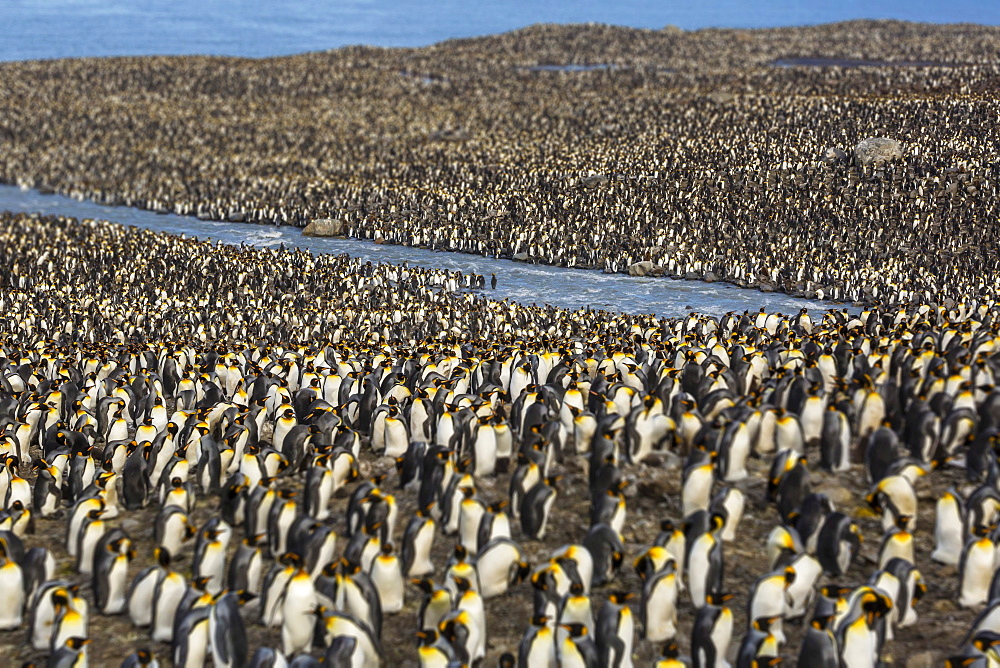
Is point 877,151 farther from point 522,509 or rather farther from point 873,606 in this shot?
point 873,606

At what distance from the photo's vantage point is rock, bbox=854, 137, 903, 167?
36.9 m

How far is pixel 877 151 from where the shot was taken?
122 ft

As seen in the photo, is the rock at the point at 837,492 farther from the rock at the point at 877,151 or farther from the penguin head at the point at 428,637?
the rock at the point at 877,151

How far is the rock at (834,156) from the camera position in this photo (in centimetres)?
3853

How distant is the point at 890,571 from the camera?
6.63m

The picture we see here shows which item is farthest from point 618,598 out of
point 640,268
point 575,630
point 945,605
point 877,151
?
point 877,151

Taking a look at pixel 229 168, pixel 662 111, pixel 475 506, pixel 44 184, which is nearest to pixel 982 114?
pixel 662 111

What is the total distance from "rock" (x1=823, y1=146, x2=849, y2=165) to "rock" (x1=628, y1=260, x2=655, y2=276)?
543 inches

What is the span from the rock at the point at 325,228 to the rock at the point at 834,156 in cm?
2134

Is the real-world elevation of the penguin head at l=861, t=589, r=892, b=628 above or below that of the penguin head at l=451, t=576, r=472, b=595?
above

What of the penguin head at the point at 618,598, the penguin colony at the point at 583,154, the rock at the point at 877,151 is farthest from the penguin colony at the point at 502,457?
the rock at the point at 877,151

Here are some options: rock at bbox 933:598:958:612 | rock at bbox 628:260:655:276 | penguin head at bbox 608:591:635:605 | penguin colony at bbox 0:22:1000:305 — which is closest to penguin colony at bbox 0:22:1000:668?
rock at bbox 933:598:958:612

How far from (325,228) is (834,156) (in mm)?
22495

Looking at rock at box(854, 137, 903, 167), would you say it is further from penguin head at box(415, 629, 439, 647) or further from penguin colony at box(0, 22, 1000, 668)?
penguin head at box(415, 629, 439, 647)
